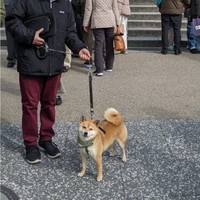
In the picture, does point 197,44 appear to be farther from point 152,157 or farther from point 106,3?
Result: point 152,157

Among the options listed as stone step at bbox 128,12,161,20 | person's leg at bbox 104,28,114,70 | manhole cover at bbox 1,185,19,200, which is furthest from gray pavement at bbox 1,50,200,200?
stone step at bbox 128,12,161,20

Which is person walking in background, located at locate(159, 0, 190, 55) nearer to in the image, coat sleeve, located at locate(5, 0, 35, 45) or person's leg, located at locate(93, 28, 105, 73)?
person's leg, located at locate(93, 28, 105, 73)

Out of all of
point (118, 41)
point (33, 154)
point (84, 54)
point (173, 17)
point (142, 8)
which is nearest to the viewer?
point (84, 54)

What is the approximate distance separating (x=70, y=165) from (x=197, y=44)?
18.0 feet

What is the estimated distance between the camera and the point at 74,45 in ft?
13.6

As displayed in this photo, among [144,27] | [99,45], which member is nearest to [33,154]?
[99,45]

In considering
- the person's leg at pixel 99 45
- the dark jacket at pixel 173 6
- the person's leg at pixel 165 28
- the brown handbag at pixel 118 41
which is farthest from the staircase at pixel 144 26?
the person's leg at pixel 99 45

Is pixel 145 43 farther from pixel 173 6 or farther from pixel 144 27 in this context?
pixel 173 6

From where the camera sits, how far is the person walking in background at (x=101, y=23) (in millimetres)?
7102

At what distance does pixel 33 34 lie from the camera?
3793 millimetres

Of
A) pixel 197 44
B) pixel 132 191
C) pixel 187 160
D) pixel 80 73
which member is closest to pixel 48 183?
pixel 132 191

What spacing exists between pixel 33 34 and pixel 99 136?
109cm

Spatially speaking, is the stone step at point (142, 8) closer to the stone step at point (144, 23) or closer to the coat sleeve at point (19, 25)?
the stone step at point (144, 23)

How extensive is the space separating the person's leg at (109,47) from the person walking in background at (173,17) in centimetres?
172
